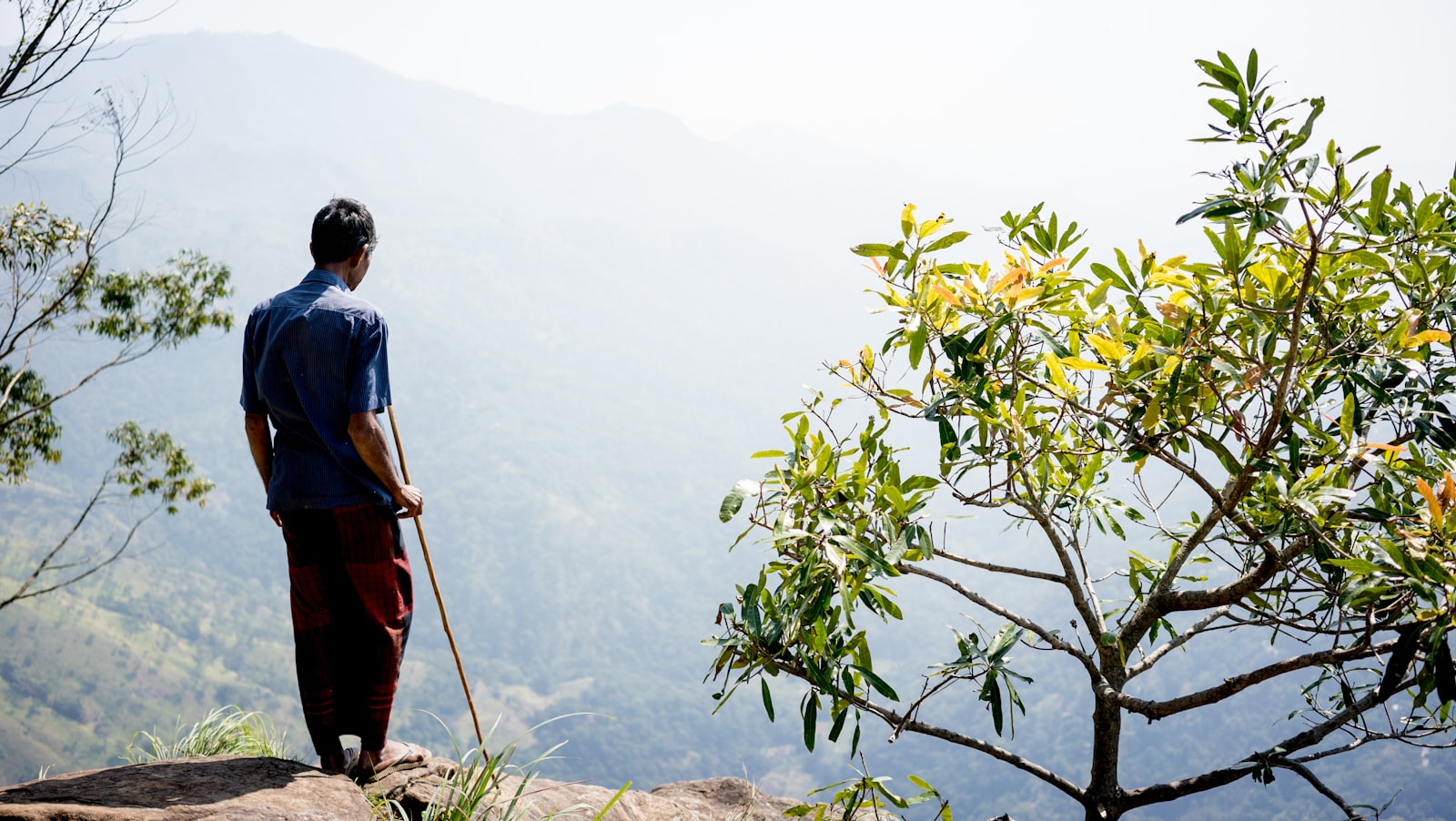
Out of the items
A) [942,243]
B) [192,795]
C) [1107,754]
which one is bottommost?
[192,795]

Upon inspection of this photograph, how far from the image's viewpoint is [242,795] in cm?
194

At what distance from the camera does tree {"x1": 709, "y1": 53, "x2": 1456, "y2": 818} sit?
153 cm

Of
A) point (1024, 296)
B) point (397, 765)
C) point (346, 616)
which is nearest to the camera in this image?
point (1024, 296)

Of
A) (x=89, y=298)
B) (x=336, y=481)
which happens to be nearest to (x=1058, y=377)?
(x=336, y=481)

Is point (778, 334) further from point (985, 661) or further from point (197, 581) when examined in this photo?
point (985, 661)

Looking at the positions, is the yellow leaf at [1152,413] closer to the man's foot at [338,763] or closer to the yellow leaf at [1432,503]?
the yellow leaf at [1432,503]

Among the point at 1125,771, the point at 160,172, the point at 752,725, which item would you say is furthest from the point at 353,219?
the point at 160,172

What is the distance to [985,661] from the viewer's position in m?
1.95

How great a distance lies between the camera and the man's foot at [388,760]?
222 centimetres

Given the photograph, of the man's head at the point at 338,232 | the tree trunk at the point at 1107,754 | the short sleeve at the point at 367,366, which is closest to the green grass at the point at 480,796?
the short sleeve at the point at 367,366

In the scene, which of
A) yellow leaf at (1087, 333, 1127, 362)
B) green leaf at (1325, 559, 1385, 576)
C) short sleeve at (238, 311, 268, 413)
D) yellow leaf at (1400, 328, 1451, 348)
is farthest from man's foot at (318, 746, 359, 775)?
yellow leaf at (1400, 328, 1451, 348)

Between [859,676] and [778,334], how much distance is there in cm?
13796

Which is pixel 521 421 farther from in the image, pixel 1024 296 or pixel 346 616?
pixel 1024 296

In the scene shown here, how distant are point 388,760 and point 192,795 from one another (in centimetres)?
45
